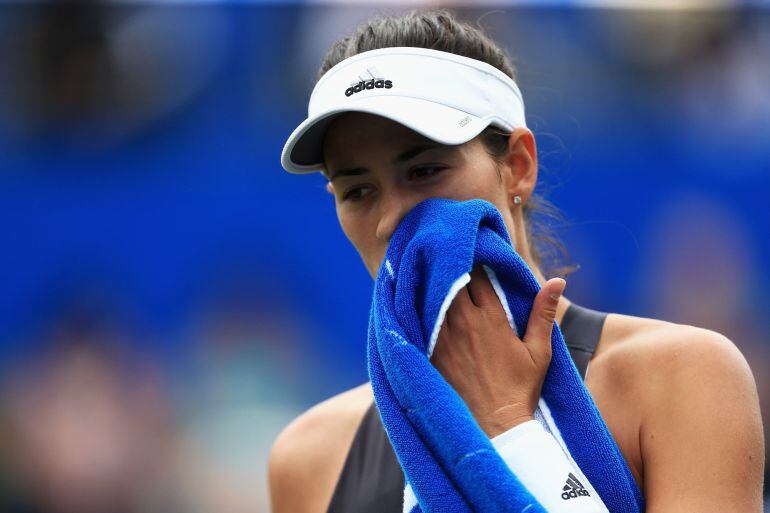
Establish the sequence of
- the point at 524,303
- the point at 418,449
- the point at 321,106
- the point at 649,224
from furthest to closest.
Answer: the point at 649,224 → the point at 321,106 → the point at 524,303 → the point at 418,449

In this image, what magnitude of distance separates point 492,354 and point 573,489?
0.83ft

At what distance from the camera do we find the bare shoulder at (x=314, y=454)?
221 cm

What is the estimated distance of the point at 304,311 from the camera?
173 inches

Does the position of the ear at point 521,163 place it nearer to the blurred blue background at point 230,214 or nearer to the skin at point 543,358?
the skin at point 543,358

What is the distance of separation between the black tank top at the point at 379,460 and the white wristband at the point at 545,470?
37cm

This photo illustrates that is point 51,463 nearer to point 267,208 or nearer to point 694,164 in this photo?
→ point 267,208

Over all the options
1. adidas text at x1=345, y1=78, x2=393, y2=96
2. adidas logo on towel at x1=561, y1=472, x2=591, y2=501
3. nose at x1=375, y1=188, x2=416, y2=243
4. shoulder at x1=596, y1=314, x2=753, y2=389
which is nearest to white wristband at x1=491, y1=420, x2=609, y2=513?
adidas logo on towel at x1=561, y1=472, x2=591, y2=501

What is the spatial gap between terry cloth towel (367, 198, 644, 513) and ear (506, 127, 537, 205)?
37cm

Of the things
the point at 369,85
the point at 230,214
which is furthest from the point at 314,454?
the point at 230,214

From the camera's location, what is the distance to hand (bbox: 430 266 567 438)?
156 centimetres

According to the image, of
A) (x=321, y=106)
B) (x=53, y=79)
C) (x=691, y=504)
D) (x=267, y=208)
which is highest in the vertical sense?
(x=53, y=79)

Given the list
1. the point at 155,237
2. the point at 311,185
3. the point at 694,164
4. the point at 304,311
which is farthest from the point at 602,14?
the point at 155,237

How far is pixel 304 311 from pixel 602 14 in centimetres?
194

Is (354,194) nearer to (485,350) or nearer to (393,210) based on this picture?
(393,210)
